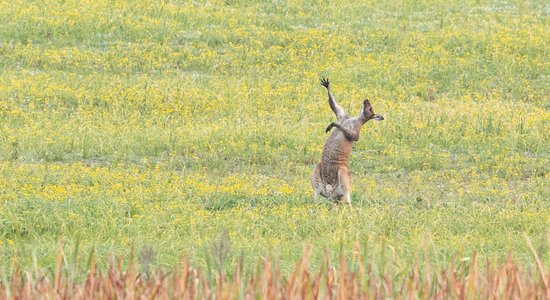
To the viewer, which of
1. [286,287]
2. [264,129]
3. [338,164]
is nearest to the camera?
[286,287]

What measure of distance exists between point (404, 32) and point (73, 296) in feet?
52.6

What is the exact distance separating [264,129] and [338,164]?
3790mm

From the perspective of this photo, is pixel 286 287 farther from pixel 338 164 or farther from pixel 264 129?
pixel 264 129

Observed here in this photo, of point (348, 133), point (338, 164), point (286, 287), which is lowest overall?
point (338, 164)

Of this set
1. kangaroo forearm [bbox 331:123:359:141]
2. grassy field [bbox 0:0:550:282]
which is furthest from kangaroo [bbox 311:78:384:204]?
Result: grassy field [bbox 0:0:550:282]

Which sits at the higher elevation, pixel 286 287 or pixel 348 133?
pixel 348 133

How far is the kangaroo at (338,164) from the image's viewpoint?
10297 millimetres

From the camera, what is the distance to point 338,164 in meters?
10.5

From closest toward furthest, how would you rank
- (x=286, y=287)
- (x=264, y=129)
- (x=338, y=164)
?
(x=286, y=287)
(x=338, y=164)
(x=264, y=129)

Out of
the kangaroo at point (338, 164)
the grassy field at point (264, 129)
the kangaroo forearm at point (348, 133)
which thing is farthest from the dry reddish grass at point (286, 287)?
the kangaroo forearm at point (348, 133)

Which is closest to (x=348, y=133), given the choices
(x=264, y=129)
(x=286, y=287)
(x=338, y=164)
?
(x=338, y=164)

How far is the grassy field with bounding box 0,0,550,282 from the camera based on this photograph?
8773 millimetres

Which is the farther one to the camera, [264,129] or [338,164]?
[264,129]

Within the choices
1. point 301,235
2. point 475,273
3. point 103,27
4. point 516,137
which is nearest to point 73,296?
point 475,273
